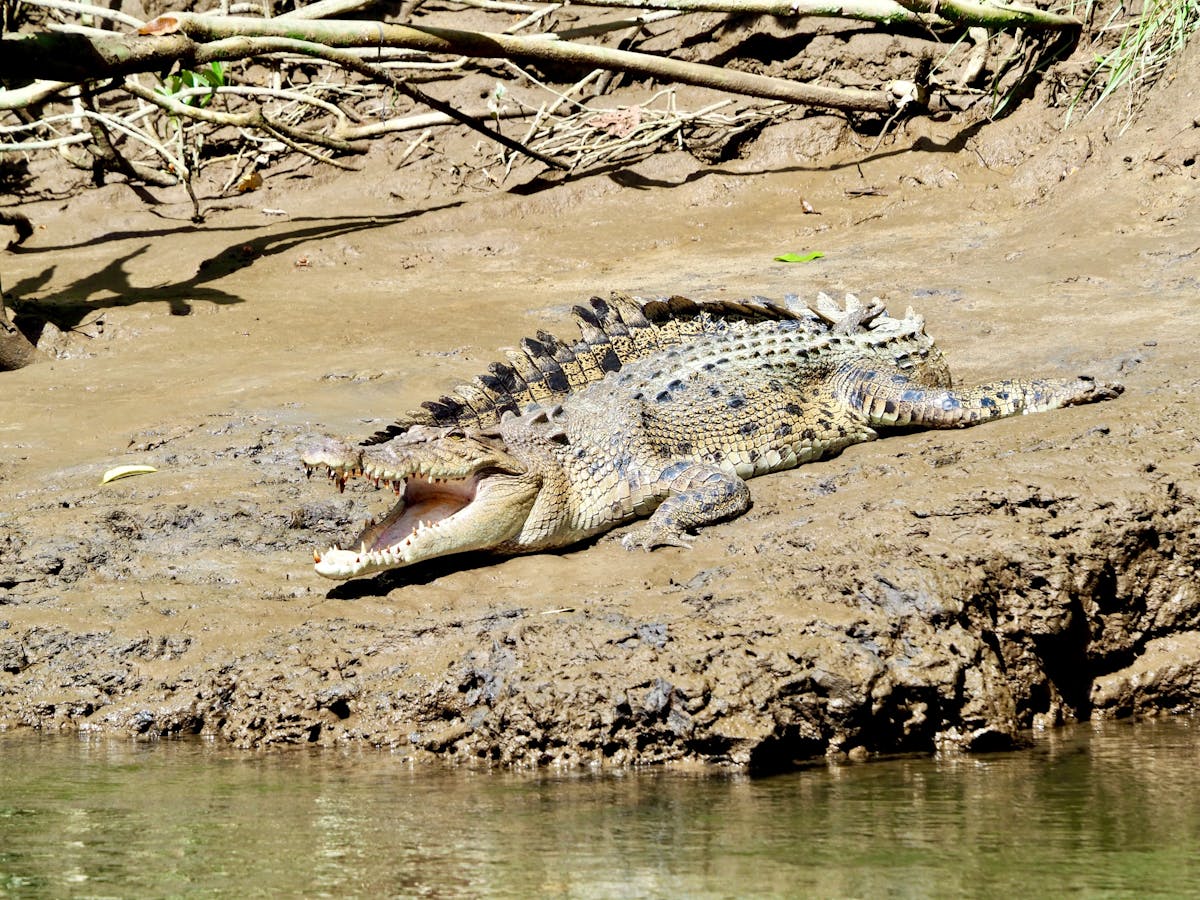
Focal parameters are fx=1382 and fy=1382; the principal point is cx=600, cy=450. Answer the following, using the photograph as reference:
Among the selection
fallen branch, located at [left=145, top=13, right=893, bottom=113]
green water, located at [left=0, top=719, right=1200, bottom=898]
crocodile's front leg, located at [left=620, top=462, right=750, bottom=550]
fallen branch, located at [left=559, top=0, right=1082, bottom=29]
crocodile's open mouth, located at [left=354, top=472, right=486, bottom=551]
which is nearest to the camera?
green water, located at [left=0, top=719, right=1200, bottom=898]

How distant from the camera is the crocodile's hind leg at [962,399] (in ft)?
21.1

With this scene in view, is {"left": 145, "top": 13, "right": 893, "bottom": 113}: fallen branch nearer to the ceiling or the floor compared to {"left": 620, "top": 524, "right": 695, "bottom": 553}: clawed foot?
nearer to the ceiling

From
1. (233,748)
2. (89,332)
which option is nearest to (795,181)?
(89,332)

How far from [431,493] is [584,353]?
147cm

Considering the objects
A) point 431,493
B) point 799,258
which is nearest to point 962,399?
point 431,493

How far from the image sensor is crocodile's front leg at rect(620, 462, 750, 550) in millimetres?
5715

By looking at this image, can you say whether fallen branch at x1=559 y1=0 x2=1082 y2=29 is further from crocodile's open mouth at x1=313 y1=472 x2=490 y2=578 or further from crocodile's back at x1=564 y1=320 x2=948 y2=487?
crocodile's open mouth at x1=313 y1=472 x2=490 y2=578

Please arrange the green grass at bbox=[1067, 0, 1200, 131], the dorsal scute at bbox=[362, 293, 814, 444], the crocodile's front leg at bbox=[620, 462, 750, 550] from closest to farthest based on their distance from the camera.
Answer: the crocodile's front leg at bbox=[620, 462, 750, 550] → the dorsal scute at bbox=[362, 293, 814, 444] → the green grass at bbox=[1067, 0, 1200, 131]

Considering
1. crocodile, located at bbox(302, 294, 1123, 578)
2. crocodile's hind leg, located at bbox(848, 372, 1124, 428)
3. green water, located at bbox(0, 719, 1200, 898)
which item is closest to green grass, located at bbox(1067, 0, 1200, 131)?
crocodile, located at bbox(302, 294, 1123, 578)

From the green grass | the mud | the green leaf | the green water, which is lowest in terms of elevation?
the green water

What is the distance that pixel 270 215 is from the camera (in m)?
12.5

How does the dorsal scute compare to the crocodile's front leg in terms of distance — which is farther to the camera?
→ the dorsal scute

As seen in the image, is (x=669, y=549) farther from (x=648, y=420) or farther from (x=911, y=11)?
(x=911, y=11)

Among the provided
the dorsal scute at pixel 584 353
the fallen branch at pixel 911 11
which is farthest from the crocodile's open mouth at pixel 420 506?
the fallen branch at pixel 911 11
